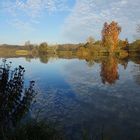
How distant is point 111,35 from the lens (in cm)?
8394

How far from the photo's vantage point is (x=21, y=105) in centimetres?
842

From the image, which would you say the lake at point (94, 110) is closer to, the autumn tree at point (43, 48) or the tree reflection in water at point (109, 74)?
the tree reflection in water at point (109, 74)

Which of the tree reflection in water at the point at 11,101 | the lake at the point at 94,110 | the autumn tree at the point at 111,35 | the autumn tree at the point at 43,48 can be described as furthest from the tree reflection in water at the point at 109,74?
the autumn tree at the point at 43,48

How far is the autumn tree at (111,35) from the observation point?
3168 inches

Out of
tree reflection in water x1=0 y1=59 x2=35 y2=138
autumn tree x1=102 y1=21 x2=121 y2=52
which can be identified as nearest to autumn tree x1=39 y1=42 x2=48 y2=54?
autumn tree x1=102 y1=21 x2=121 y2=52

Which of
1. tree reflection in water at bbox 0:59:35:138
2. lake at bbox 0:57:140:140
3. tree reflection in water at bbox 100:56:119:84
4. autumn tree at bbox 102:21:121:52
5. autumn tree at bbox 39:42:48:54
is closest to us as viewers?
tree reflection in water at bbox 0:59:35:138

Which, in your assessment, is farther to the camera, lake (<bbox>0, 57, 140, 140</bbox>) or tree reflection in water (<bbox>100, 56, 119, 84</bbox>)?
tree reflection in water (<bbox>100, 56, 119, 84</bbox>)

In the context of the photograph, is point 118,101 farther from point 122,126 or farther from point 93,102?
point 122,126

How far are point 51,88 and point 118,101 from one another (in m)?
6.35

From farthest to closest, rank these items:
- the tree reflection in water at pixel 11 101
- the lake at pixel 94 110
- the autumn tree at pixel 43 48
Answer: the autumn tree at pixel 43 48 → the lake at pixel 94 110 → the tree reflection in water at pixel 11 101

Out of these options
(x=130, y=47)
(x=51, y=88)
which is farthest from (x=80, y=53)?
(x=51, y=88)

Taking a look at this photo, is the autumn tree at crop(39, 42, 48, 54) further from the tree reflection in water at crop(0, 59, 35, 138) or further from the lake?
the tree reflection in water at crop(0, 59, 35, 138)

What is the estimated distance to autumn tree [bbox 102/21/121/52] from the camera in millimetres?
80469

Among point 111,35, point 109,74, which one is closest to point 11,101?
point 109,74
